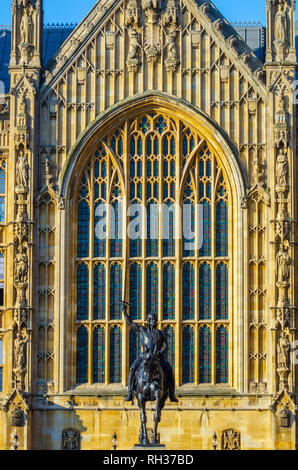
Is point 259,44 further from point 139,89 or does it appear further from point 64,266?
point 64,266

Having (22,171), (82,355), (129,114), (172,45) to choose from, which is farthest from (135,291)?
(172,45)

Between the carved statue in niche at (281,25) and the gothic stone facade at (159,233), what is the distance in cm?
8

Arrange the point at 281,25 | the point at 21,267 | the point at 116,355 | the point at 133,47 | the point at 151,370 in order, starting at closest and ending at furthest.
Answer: the point at 151,370, the point at 21,267, the point at 116,355, the point at 281,25, the point at 133,47

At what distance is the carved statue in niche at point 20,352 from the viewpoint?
2559 inches

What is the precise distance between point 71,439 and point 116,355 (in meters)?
3.74

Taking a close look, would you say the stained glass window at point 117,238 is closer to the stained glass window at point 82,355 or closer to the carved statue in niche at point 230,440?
the stained glass window at point 82,355

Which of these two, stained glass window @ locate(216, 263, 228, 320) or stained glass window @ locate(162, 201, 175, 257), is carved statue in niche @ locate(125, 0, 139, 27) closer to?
stained glass window @ locate(162, 201, 175, 257)

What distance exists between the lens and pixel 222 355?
217 feet

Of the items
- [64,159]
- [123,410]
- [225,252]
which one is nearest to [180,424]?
[123,410]

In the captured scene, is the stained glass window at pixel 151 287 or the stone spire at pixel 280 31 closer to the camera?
the stained glass window at pixel 151 287

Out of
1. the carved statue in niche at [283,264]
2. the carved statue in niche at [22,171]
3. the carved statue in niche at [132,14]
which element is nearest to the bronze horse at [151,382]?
the carved statue in niche at [283,264]

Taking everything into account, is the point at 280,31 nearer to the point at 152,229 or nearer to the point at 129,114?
the point at 129,114

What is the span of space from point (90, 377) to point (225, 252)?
23.6 feet

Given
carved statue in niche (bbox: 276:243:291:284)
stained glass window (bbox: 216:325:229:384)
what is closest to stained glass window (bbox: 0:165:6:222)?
stained glass window (bbox: 216:325:229:384)
